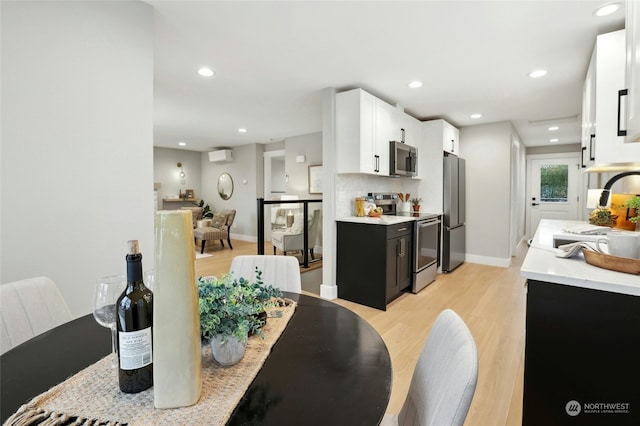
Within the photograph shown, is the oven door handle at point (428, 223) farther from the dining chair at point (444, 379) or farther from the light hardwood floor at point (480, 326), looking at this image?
the dining chair at point (444, 379)

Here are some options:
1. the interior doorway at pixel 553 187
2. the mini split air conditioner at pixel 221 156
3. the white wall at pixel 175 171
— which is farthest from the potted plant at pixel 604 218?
the white wall at pixel 175 171

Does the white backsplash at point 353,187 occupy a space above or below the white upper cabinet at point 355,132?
below

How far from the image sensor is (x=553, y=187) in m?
7.27

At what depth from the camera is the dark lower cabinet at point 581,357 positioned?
117 cm

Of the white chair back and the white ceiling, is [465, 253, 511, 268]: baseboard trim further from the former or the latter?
the white chair back

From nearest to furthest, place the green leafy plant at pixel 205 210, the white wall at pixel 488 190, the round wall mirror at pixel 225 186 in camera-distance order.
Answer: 1. the white wall at pixel 488 190
2. the round wall mirror at pixel 225 186
3. the green leafy plant at pixel 205 210

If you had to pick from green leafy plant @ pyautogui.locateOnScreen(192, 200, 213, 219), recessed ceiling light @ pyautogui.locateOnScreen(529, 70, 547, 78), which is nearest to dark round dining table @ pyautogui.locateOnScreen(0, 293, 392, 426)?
recessed ceiling light @ pyautogui.locateOnScreen(529, 70, 547, 78)

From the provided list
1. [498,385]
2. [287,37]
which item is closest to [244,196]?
[287,37]

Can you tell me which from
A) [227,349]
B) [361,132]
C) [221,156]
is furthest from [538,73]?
[221,156]

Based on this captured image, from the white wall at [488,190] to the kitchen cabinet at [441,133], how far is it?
0.59 meters

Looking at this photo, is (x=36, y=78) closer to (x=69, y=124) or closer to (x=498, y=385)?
(x=69, y=124)

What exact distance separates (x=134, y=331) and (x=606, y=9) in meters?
3.00

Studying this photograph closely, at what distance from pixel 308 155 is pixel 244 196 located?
223 centimetres

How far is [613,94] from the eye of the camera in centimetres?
203
